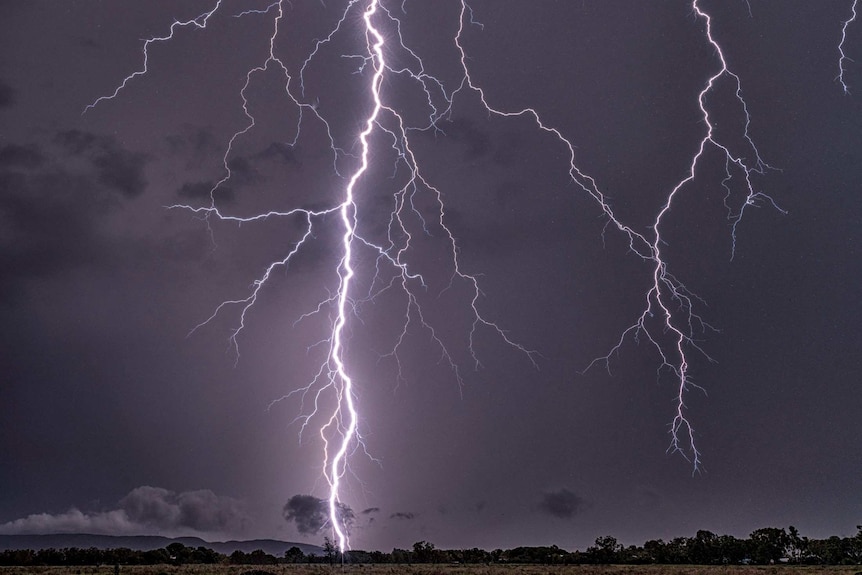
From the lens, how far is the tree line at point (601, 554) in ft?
161

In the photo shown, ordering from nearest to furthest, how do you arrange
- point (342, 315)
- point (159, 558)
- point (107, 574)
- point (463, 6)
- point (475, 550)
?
point (342, 315), point (463, 6), point (107, 574), point (159, 558), point (475, 550)

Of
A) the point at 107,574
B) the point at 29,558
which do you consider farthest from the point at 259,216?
the point at 29,558

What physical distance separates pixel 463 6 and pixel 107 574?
26297 millimetres

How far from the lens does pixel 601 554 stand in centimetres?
5519

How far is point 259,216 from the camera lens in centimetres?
2480

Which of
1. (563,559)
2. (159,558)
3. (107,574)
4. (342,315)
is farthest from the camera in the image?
(563,559)

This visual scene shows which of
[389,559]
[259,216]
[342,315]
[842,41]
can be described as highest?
[842,41]

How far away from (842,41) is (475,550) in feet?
154

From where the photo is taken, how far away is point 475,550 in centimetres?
6050

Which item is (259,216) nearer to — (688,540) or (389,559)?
(389,559)

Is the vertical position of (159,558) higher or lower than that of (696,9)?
lower

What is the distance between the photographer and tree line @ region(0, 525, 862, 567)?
49188mm

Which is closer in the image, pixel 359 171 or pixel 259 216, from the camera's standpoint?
pixel 359 171

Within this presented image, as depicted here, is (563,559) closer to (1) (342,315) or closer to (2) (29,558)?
(2) (29,558)
